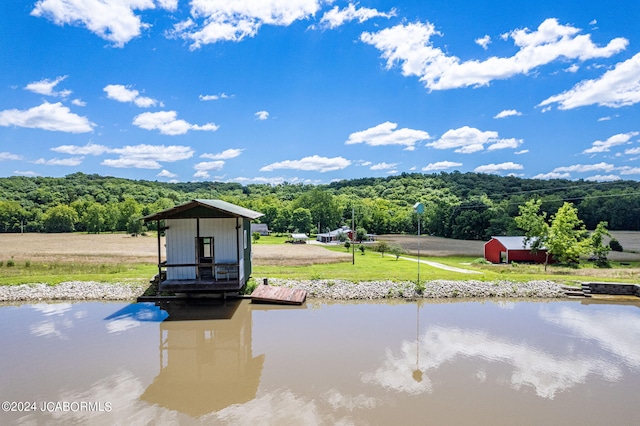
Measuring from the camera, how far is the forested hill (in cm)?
7188

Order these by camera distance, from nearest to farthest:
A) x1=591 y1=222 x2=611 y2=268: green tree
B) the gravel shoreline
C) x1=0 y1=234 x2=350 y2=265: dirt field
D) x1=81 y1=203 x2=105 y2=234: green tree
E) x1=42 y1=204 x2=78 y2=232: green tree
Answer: the gravel shoreline, x1=0 y1=234 x2=350 y2=265: dirt field, x1=591 y1=222 x2=611 y2=268: green tree, x1=81 y1=203 x2=105 y2=234: green tree, x1=42 y1=204 x2=78 y2=232: green tree

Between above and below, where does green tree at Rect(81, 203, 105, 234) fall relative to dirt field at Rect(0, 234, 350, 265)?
above

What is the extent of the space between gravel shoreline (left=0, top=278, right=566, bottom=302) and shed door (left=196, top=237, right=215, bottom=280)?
3.10 meters

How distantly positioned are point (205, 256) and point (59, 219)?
9507cm

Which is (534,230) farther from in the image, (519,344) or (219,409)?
(219,409)

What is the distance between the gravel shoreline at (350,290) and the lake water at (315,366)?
65.9 inches

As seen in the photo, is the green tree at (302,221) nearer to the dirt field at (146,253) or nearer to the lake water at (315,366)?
the dirt field at (146,253)

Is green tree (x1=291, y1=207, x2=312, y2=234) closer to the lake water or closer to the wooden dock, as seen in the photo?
the wooden dock

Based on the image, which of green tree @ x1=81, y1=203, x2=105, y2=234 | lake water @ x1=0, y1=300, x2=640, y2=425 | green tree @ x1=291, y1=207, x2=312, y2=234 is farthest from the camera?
green tree @ x1=81, y1=203, x2=105, y2=234

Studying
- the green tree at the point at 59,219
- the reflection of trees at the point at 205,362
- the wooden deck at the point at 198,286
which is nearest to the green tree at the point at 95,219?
the green tree at the point at 59,219

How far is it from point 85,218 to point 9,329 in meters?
95.9

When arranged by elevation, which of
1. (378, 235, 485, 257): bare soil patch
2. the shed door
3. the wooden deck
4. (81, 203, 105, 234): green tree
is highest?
(81, 203, 105, 234): green tree

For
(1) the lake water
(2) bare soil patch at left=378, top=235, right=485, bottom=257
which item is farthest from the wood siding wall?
(2) bare soil patch at left=378, top=235, right=485, bottom=257

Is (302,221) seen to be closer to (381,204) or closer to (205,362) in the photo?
(381,204)
